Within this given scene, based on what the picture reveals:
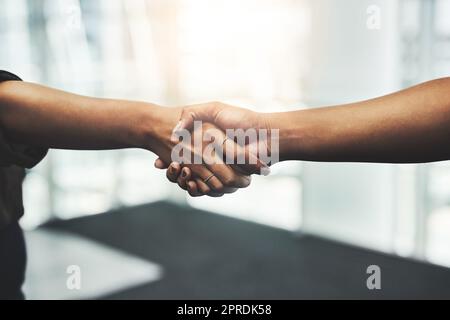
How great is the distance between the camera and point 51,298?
8.83ft

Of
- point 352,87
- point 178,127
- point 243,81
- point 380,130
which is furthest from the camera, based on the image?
point 243,81

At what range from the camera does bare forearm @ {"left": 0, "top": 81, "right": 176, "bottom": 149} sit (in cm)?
118

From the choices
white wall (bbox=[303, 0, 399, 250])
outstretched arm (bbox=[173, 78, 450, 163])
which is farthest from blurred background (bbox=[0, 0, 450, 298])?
outstretched arm (bbox=[173, 78, 450, 163])

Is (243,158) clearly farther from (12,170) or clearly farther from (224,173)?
(12,170)

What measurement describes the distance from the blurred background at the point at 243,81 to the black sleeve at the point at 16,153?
169cm

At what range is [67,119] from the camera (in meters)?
1.22

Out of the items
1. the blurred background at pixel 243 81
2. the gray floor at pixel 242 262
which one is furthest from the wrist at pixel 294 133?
the blurred background at pixel 243 81

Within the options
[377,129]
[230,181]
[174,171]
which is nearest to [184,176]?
[174,171]

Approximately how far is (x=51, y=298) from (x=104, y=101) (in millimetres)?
1814

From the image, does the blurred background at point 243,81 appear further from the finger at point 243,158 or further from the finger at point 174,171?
the finger at point 243,158

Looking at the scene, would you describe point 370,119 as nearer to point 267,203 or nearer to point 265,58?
point 265,58

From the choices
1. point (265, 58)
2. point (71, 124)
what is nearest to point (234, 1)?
point (265, 58)

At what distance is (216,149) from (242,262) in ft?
6.06

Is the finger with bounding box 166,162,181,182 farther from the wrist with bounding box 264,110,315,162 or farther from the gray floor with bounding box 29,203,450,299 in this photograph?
the gray floor with bounding box 29,203,450,299
